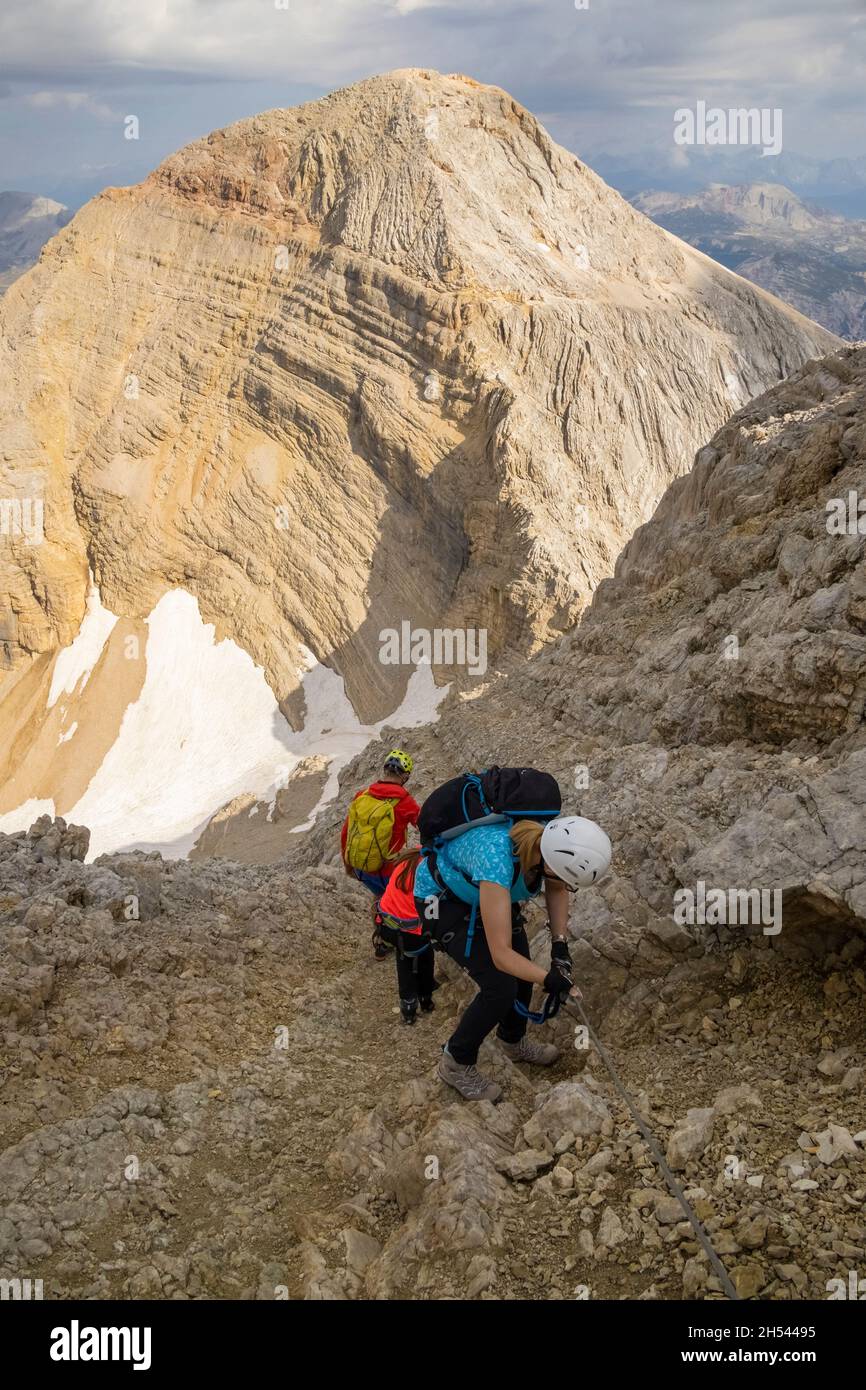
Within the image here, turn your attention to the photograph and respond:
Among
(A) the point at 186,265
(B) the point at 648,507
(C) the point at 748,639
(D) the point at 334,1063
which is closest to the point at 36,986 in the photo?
(D) the point at 334,1063

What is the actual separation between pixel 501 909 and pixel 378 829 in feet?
10.1

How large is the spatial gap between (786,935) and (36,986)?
5.58m

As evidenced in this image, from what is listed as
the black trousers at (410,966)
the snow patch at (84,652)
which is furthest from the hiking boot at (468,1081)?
the snow patch at (84,652)

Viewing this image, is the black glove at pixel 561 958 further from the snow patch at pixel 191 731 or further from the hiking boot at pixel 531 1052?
the snow patch at pixel 191 731

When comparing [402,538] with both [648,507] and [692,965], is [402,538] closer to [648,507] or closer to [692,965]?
[648,507]

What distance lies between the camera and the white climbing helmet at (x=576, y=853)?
17.3 ft

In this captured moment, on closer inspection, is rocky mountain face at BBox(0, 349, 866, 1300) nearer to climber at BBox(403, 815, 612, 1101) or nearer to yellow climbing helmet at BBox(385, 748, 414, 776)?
climber at BBox(403, 815, 612, 1101)

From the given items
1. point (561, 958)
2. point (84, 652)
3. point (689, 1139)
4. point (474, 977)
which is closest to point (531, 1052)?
point (474, 977)

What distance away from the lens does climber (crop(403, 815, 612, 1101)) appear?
5.34 m

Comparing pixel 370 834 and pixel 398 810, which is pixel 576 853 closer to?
pixel 398 810

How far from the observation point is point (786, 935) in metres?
6.48

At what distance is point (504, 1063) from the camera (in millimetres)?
6480
